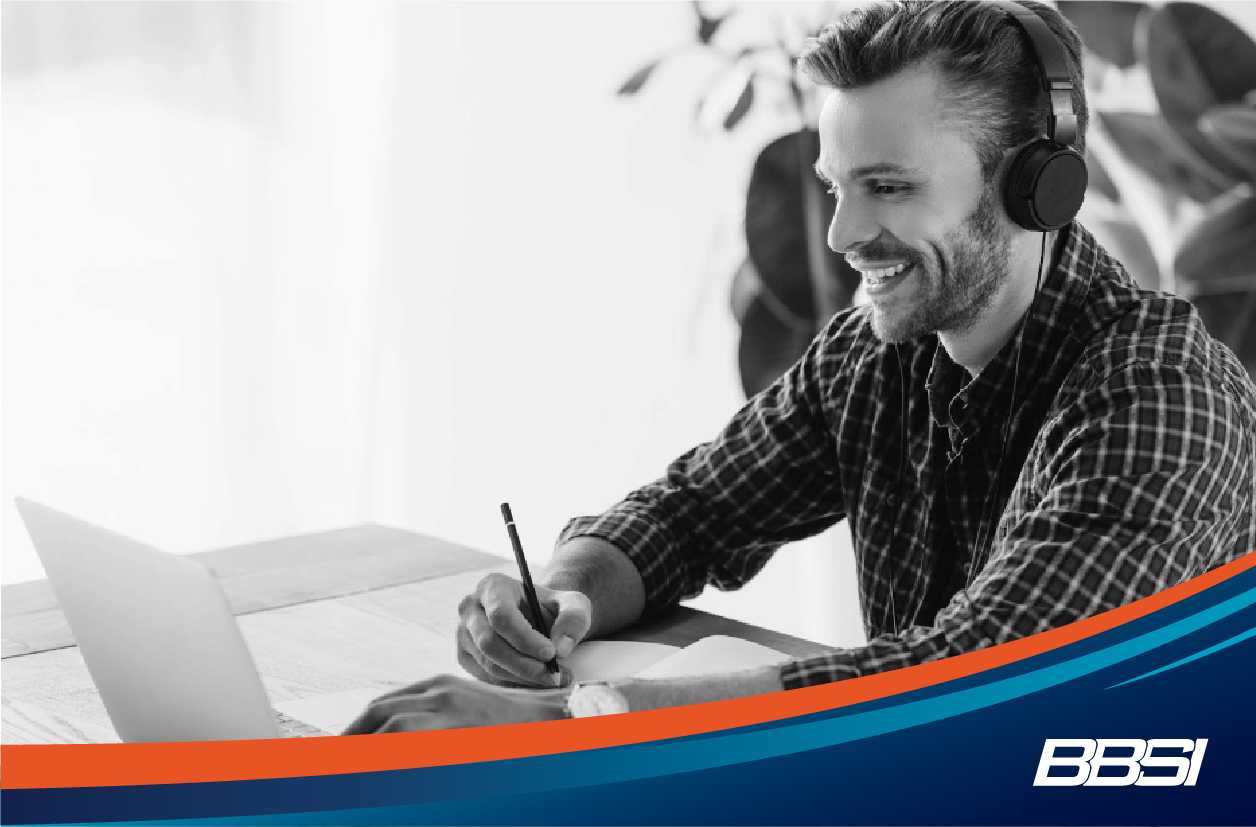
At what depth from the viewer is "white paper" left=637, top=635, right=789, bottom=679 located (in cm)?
117

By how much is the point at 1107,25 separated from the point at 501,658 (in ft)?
4.27

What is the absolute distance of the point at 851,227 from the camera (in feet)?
4.05

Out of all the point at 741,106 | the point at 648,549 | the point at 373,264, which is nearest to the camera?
the point at 648,549

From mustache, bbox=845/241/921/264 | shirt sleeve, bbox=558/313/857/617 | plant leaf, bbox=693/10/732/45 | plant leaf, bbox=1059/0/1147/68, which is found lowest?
shirt sleeve, bbox=558/313/857/617

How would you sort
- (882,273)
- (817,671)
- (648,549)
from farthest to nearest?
(648,549), (882,273), (817,671)

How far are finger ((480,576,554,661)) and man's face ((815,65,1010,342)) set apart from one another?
1.37ft

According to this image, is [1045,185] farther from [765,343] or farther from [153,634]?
[765,343]

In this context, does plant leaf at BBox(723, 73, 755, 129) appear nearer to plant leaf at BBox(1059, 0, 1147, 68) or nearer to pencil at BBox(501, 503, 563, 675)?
plant leaf at BBox(1059, 0, 1147, 68)

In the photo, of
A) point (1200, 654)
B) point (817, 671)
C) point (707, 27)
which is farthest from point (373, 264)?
point (1200, 654)

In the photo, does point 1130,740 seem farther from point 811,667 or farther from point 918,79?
point 918,79

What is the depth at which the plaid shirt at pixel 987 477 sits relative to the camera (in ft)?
3.33

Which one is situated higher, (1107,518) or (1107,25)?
(1107,25)

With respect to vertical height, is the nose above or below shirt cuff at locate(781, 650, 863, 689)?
above

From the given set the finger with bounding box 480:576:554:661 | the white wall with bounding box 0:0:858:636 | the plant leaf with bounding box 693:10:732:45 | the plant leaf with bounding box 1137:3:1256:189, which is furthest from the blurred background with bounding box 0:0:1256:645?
the finger with bounding box 480:576:554:661
